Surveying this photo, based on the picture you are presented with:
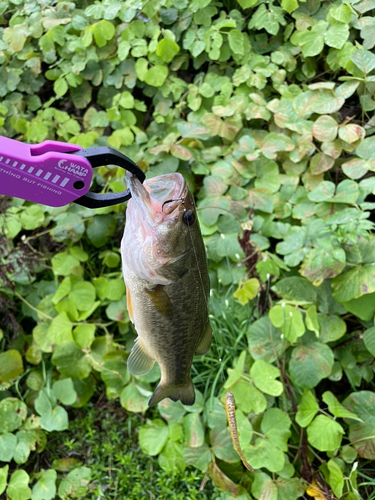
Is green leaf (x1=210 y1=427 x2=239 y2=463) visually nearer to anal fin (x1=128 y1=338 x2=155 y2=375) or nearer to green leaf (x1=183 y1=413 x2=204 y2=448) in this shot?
green leaf (x1=183 y1=413 x2=204 y2=448)

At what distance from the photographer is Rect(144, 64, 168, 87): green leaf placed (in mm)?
2555

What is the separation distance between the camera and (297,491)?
68.7 inches

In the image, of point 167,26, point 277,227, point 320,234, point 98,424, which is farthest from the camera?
point 167,26

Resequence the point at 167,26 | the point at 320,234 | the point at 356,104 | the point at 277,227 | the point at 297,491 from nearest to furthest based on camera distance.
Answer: the point at 297,491
the point at 320,234
the point at 277,227
the point at 356,104
the point at 167,26

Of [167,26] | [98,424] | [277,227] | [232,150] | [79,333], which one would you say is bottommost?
[98,424]

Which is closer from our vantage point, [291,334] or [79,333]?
[291,334]

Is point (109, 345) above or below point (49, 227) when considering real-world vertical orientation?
below

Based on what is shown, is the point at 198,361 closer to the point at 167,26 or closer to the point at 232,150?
the point at 232,150

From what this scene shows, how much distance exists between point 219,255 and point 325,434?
38.1 inches

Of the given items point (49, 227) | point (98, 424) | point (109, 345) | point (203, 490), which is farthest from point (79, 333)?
point (203, 490)

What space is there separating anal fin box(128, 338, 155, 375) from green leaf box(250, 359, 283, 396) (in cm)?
76

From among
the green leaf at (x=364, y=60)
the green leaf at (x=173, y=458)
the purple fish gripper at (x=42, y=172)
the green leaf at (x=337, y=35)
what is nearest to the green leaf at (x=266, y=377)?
the green leaf at (x=173, y=458)

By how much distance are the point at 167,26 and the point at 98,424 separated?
266 centimetres

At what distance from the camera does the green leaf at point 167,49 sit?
2465 millimetres
